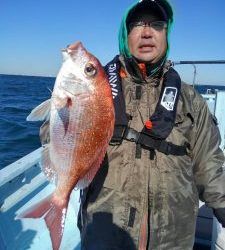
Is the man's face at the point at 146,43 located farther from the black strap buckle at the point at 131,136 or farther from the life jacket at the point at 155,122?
the black strap buckle at the point at 131,136

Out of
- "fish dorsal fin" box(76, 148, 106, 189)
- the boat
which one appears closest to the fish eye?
"fish dorsal fin" box(76, 148, 106, 189)

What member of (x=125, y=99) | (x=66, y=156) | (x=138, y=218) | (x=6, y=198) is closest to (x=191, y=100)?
(x=125, y=99)

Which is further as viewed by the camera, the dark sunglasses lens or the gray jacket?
the dark sunglasses lens

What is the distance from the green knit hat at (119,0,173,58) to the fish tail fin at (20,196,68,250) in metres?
1.18

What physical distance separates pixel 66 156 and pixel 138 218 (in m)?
0.76

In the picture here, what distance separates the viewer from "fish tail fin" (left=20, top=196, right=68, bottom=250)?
2027 mm

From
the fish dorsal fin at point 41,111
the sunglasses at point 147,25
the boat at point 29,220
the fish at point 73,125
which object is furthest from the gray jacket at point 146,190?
the boat at point 29,220

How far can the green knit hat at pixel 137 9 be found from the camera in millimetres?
2717

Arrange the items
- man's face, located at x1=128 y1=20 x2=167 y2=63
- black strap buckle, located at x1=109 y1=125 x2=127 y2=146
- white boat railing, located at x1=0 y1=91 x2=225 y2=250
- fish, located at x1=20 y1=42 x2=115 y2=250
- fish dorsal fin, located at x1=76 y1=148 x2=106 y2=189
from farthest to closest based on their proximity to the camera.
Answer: white boat railing, located at x1=0 y1=91 x2=225 y2=250
man's face, located at x1=128 y1=20 x2=167 y2=63
black strap buckle, located at x1=109 y1=125 x2=127 y2=146
fish dorsal fin, located at x1=76 y1=148 x2=106 y2=189
fish, located at x1=20 y1=42 x2=115 y2=250

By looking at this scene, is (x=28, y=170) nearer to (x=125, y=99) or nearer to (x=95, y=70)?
(x=125, y=99)

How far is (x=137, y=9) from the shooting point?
2758 mm

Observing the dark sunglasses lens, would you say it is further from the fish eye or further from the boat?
the boat

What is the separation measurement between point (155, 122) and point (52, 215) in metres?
0.93

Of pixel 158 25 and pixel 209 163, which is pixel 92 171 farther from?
pixel 158 25
